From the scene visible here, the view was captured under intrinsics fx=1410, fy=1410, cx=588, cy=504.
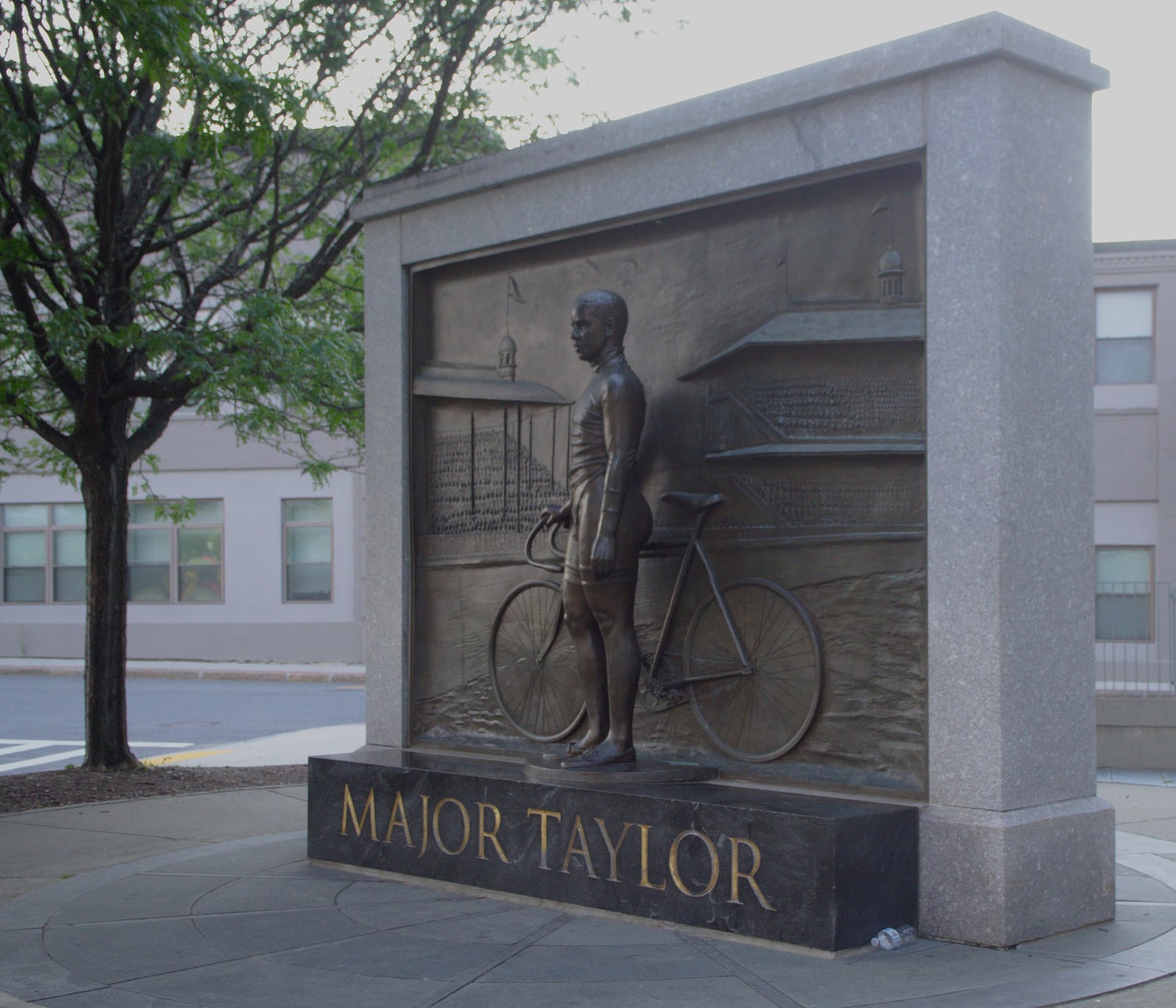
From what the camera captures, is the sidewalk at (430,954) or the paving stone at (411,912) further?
the paving stone at (411,912)

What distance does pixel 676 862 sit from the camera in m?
6.43

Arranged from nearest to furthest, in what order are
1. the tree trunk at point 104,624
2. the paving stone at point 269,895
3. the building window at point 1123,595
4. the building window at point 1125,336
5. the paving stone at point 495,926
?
the paving stone at point 495,926, the paving stone at point 269,895, the tree trunk at point 104,624, the building window at point 1123,595, the building window at point 1125,336

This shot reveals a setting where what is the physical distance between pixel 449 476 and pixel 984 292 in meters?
3.77

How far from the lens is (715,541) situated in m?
7.36

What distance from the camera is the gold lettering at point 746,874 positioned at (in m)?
6.07

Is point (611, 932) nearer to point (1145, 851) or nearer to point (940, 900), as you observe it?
point (940, 900)

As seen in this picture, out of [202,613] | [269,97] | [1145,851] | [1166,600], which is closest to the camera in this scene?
[1145,851]

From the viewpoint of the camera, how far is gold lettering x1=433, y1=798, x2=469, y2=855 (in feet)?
24.1

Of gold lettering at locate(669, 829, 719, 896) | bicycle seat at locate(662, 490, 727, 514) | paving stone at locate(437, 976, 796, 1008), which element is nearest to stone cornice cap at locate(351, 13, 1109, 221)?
bicycle seat at locate(662, 490, 727, 514)

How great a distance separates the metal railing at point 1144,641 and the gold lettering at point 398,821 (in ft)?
22.8

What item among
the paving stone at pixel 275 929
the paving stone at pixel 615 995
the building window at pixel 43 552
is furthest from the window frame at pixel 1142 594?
the building window at pixel 43 552

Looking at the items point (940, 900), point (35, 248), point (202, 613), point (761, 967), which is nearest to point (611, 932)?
point (761, 967)

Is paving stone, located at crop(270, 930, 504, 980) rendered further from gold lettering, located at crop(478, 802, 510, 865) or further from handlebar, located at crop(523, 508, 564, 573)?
handlebar, located at crop(523, 508, 564, 573)

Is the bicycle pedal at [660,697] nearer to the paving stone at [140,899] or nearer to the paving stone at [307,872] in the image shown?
the paving stone at [307,872]
